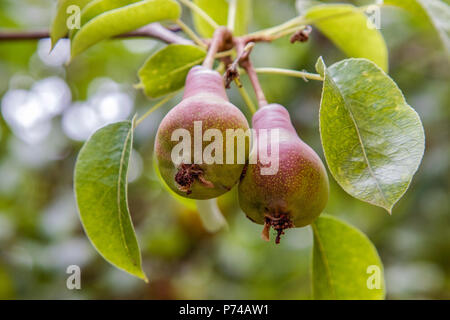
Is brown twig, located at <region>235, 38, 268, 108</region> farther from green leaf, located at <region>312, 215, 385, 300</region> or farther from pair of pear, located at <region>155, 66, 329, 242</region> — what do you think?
green leaf, located at <region>312, 215, 385, 300</region>

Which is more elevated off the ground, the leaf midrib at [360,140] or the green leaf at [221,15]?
the green leaf at [221,15]

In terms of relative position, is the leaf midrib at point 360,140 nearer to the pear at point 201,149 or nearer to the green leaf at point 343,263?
the pear at point 201,149

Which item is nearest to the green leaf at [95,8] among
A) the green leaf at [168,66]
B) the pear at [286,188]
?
the green leaf at [168,66]

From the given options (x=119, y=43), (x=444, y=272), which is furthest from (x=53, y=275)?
(x=444, y=272)

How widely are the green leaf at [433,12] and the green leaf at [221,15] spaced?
20.7 inches

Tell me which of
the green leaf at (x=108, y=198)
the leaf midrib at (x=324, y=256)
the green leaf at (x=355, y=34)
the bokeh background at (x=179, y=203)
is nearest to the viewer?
the green leaf at (x=108, y=198)

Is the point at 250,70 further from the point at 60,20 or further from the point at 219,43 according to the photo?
the point at 60,20

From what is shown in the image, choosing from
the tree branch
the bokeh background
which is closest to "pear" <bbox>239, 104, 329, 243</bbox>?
the tree branch

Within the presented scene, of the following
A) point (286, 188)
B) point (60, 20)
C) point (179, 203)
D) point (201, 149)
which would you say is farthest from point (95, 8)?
point (179, 203)

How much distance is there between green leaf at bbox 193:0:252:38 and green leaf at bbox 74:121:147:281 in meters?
0.65

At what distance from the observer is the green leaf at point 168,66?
1.20m

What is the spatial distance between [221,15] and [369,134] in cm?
107

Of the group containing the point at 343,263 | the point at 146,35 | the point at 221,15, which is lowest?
the point at 343,263

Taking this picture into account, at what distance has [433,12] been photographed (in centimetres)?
120
